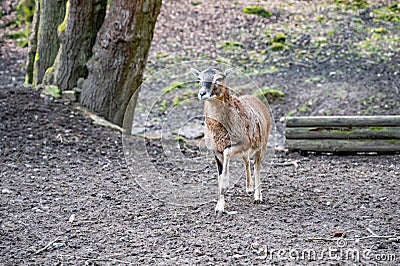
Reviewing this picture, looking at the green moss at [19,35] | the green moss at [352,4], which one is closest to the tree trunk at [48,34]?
the green moss at [19,35]

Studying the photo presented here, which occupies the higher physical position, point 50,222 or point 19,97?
point 19,97

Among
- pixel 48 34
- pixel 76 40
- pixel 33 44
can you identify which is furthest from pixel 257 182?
pixel 33 44

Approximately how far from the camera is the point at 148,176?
24.4 feet

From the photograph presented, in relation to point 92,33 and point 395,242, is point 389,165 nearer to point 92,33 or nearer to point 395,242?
point 395,242

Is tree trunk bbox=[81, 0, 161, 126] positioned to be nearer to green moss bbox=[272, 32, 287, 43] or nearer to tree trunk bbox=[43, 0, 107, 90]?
tree trunk bbox=[43, 0, 107, 90]

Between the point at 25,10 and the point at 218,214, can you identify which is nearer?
the point at 218,214

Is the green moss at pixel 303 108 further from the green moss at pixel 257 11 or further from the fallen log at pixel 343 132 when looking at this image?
the green moss at pixel 257 11

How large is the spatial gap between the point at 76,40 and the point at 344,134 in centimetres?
424

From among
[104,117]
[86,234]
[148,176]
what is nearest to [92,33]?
[104,117]

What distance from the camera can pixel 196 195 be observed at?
649 centimetres

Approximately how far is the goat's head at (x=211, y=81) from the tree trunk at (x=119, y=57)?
3885 mm

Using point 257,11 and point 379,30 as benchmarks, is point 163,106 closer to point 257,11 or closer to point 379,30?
point 257,11

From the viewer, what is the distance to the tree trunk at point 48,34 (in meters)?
10.5

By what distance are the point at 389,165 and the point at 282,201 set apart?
7.64 feet
